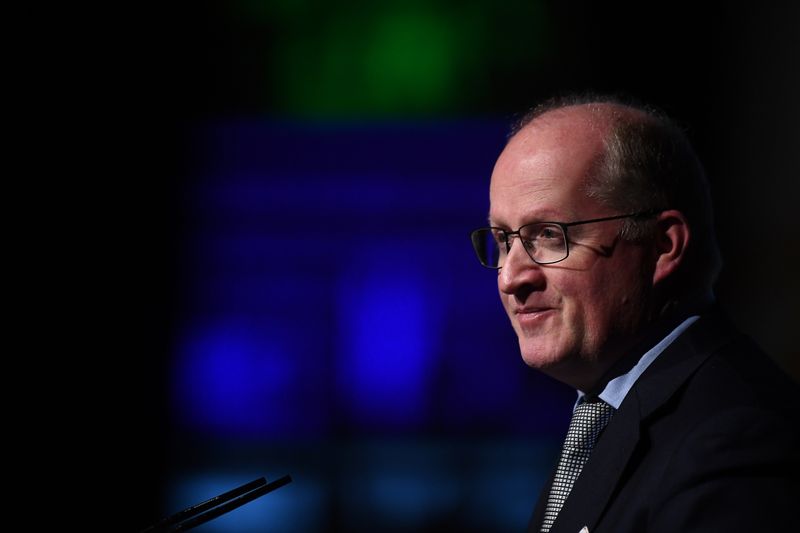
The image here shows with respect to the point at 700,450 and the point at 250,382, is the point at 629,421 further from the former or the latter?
the point at 250,382

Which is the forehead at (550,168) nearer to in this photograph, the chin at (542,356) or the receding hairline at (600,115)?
the receding hairline at (600,115)

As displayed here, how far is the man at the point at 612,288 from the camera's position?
119 centimetres

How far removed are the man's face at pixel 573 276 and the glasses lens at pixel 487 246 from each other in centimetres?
18

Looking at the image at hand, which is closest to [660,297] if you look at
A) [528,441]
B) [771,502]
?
[771,502]

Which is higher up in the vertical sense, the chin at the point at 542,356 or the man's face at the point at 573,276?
the man's face at the point at 573,276

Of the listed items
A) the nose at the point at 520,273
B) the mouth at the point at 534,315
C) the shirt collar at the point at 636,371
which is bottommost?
the shirt collar at the point at 636,371

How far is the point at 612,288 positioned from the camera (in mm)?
1311

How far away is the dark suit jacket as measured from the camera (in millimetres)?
982

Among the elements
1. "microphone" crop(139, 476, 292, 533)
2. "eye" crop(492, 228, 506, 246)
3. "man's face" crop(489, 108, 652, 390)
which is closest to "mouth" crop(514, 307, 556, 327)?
"man's face" crop(489, 108, 652, 390)

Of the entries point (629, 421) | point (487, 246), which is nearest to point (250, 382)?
point (487, 246)

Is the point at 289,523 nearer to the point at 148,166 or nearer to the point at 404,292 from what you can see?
the point at 404,292

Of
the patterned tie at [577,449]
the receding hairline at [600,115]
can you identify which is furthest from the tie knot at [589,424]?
the receding hairline at [600,115]

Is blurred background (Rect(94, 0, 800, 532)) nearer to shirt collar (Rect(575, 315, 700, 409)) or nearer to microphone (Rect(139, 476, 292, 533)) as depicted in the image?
shirt collar (Rect(575, 315, 700, 409))

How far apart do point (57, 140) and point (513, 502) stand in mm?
2364
